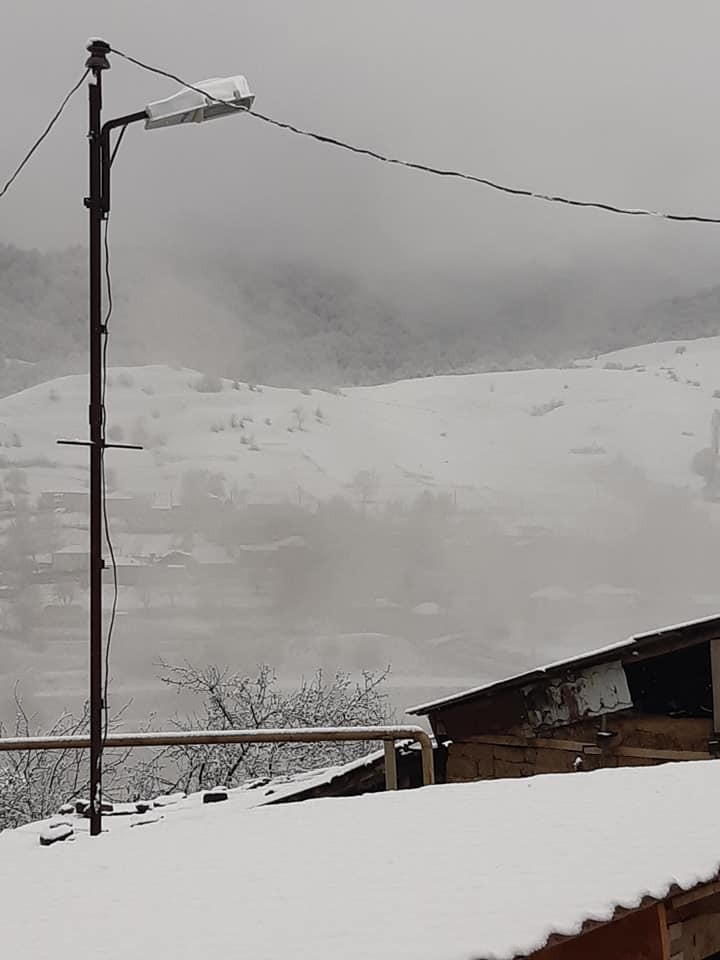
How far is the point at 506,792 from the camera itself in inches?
124

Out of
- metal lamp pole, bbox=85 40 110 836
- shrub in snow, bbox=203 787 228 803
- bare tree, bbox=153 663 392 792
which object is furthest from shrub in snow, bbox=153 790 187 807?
bare tree, bbox=153 663 392 792

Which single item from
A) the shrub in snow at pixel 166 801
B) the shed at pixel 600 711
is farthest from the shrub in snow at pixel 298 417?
the shrub in snow at pixel 166 801

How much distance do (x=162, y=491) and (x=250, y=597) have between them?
215 inches

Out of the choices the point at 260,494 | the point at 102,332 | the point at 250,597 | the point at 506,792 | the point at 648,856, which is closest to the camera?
the point at 648,856

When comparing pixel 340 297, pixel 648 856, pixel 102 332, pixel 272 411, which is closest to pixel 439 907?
pixel 648 856

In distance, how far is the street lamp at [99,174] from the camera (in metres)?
4.22

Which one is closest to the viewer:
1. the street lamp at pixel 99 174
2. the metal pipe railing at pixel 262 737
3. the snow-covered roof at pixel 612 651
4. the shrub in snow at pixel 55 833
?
the shrub in snow at pixel 55 833

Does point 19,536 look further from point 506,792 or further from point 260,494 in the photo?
point 506,792

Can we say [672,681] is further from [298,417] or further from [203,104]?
[298,417]

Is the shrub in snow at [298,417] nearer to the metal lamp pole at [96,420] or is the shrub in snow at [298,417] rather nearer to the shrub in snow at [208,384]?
the shrub in snow at [208,384]

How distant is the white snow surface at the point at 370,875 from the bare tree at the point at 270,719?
1656cm

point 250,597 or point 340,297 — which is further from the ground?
point 340,297

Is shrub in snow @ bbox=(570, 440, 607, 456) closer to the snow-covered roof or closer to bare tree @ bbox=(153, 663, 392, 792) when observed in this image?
bare tree @ bbox=(153, 663, 392, 792)

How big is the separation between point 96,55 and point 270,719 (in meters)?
18.1
